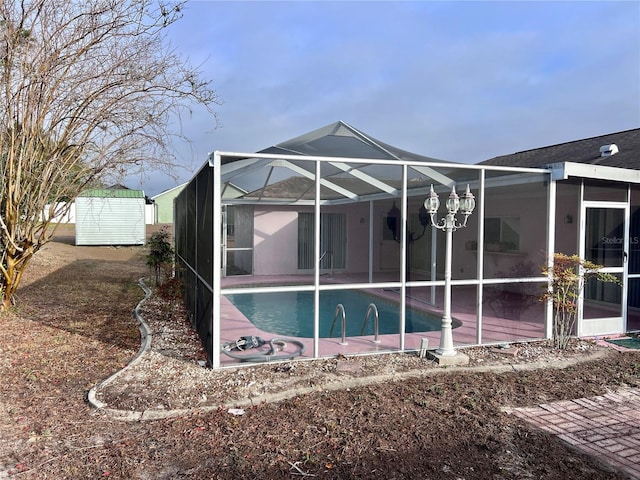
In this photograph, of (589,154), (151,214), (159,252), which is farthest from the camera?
(151,214)

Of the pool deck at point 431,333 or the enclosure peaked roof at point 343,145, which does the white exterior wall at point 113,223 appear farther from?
the enclosure peaked roof at point 343,145

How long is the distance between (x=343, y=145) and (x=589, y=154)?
649 centimetres

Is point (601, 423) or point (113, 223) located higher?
point (113, 223)

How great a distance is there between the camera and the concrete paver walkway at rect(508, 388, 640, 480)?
3.12 m

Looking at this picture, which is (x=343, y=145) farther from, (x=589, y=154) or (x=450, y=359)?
(x=589, y=154)

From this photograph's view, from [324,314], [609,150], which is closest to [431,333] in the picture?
[324,314]

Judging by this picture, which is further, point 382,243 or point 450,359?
point 382,243

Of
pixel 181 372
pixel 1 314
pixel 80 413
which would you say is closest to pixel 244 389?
pixel 181 372

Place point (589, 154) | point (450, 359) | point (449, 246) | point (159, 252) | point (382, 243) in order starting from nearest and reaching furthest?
point (450, 359), point (449, 246), point (589, 154), point (159, 252), point (382, 243)

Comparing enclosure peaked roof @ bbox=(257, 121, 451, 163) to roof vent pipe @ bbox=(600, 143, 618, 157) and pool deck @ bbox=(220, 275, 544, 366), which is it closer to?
pool deck @ bbox=(220, 275, 544, 366)

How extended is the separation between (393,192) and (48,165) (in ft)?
21.1

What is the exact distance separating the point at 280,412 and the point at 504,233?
5.85 metres

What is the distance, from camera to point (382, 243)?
13.6 meters

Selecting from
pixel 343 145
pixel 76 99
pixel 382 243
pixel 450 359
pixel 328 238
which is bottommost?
pixel 450 359
